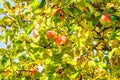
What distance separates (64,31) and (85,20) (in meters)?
0.57

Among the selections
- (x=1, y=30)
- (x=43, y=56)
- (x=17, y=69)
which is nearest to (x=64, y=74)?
(x=43, y=56)

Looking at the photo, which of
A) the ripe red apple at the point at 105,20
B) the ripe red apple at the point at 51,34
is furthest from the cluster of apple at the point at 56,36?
the ripe red apple at the point at 105,20

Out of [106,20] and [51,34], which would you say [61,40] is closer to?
[51,34]

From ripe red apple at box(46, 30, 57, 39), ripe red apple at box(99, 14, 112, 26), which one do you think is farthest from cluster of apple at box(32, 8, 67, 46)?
ripe red apple at box(99, 14, 112, 26)

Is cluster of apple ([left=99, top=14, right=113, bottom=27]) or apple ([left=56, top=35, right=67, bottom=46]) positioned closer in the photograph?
cluster of apple ([left=99, top=14, right=113, bottom=27])

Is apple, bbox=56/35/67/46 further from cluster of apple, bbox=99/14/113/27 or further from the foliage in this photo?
cluster of apple, bbox=99/14/113/27

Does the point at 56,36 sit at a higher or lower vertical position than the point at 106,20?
higher

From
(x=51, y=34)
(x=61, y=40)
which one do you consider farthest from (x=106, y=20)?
(x=51, y=34)

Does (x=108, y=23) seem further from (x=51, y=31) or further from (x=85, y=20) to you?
(x=51, y=31)

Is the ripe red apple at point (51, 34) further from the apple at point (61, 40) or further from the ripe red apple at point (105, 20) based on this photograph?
the ripe red apple at point (105, 20)

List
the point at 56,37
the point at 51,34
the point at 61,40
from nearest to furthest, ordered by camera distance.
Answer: the point at 61,40, the point at 51,34, the point at 56,37

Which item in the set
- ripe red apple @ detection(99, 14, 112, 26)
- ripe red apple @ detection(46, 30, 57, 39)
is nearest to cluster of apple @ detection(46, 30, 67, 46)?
ripe red apple @ detection(46, 30, 57, 39)

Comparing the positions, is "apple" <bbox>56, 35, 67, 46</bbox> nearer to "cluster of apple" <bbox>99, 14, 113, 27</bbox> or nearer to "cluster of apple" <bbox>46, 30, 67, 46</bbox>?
"cluster of apple" <bbox>46, 30, 67, 46</bbox>

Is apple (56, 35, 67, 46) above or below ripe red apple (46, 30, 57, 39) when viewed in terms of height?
below
